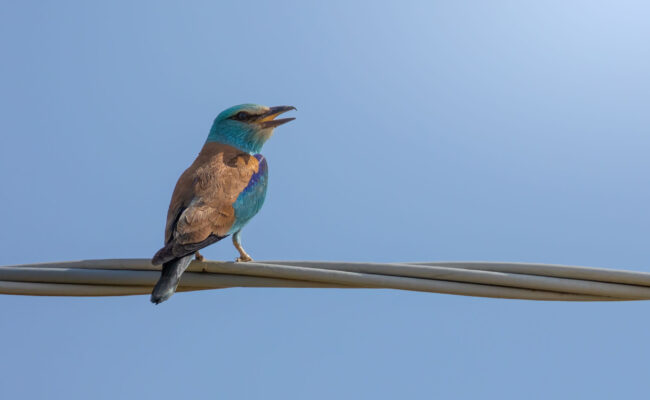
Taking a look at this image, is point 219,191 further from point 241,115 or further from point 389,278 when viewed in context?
point 389,278

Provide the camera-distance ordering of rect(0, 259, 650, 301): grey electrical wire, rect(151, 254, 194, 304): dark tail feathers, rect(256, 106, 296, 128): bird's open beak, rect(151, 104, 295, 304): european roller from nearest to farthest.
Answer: rect(0, 259, 650, 301): grey electrical wire
rect(151, 254, 194, 304): dark tail feathers
rect(151, 104, 295, 304): european roller
rect(256, 106, 296, 128): bird's open beak

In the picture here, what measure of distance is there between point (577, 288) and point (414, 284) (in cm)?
63

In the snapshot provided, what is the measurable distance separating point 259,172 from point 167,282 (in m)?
2.12

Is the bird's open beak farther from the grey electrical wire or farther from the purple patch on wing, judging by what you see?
the grey electrical wire

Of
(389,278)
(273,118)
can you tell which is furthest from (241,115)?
(389,278)

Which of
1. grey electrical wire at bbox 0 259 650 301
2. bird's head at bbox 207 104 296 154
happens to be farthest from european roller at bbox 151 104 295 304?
grey electrical wire at bbox 0 259 650 301

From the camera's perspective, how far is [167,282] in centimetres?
365

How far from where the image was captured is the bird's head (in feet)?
20.4

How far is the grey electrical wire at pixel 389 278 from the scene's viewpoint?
3164 millimetres

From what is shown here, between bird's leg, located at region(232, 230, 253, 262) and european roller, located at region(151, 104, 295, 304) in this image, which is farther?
bird's leg, located at region(232, 230, 253, 262)

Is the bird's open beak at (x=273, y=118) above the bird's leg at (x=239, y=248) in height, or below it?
above

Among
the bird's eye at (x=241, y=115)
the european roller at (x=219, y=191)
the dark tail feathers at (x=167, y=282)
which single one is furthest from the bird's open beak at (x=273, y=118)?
the dark tail feathers at (x=167, y=282)

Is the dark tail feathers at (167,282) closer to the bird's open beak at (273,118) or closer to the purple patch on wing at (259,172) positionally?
the purple patch on wing at (259,172)

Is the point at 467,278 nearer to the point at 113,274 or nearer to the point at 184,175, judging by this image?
the point at 113,274
